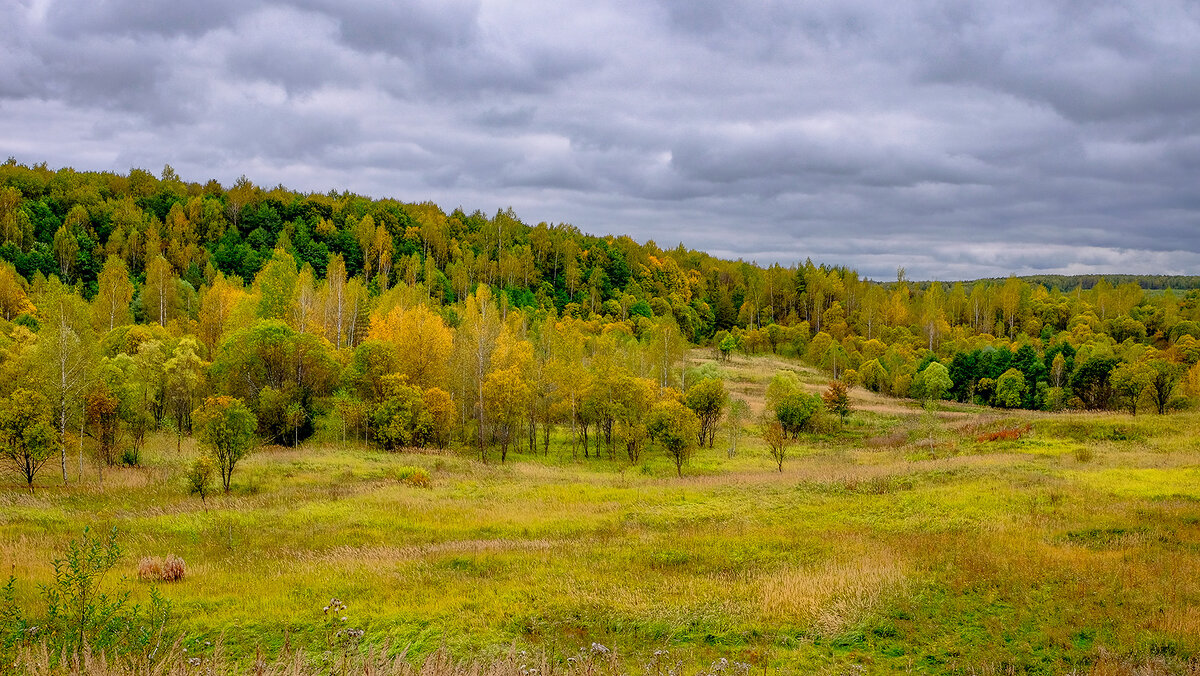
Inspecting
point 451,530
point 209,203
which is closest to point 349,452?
point 451,530

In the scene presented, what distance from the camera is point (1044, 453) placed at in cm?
4381

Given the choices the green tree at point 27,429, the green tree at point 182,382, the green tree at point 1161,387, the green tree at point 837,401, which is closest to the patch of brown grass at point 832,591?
the green tree at point 27,429

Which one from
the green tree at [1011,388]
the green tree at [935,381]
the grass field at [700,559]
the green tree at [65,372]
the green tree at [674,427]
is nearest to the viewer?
the grass field at [700,559]

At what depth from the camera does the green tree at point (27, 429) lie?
104 ft

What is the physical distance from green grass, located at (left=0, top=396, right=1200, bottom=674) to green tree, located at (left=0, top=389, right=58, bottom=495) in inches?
85.4

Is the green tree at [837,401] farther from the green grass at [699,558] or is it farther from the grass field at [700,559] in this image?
the green grass at [699,558]

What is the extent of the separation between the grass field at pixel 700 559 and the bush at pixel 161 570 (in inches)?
10.4

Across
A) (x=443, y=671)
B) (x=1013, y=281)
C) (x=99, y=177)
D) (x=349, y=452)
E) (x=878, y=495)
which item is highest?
(x=99, y=177)

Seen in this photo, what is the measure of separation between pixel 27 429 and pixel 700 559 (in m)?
34.1

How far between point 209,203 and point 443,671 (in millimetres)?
158105

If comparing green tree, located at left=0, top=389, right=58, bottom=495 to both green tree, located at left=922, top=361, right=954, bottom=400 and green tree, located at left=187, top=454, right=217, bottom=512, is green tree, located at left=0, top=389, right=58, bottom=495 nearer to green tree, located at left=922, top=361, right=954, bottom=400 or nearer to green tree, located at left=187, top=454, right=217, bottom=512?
Result: green tree, located at left=187, top=454, right=217, bottom=512

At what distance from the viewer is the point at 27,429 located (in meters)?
31.8

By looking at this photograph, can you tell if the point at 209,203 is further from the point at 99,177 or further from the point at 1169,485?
the point at 1169,485

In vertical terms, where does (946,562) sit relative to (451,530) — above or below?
above
